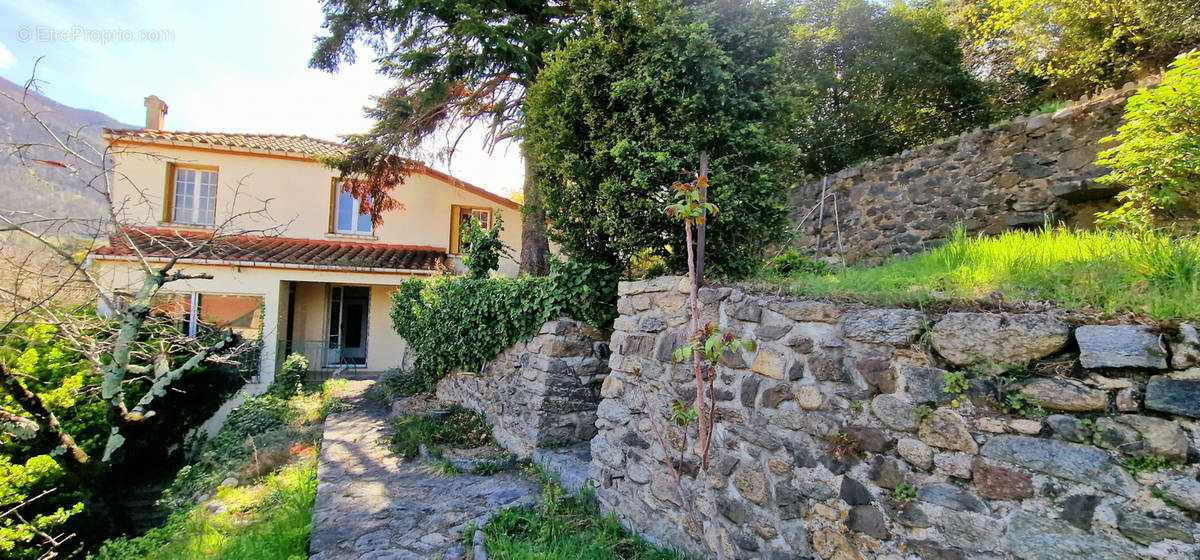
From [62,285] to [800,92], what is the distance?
6.93 metres

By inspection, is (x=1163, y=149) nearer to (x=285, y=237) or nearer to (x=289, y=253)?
(x=289, y=253)

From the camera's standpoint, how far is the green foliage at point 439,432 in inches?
211

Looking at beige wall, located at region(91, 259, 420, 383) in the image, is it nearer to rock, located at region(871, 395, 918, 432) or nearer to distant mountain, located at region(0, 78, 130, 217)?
distant mountain, located at region(0, 78, 130, 217)

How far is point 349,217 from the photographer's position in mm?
12344

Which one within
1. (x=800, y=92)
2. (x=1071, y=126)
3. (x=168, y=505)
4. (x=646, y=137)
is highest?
(x=1071, y=126)

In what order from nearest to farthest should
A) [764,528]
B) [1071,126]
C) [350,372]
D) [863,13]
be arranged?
[764,528], [1071,126], [863,13], [350,372]

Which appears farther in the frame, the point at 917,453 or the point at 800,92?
the point at 800,92

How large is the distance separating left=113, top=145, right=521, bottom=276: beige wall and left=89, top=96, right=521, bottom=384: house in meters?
0.02

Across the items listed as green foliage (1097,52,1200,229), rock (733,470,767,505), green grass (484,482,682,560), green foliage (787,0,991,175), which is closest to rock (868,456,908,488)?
rock (733,470,767,505)

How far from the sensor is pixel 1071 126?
18.0ft

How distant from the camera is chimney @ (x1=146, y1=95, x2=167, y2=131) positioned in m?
12.6

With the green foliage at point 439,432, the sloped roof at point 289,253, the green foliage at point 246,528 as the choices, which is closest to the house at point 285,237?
the sloped roof at point 289,253

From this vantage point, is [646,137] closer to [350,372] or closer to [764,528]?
[764,528]

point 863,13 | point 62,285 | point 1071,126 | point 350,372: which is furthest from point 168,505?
point 863,13
